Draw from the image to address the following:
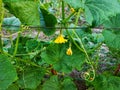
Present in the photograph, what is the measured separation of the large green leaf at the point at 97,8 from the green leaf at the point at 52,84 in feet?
1.54

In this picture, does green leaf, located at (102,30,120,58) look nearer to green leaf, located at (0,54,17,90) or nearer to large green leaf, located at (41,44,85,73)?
large green leaf, located at (41,44,85,73)

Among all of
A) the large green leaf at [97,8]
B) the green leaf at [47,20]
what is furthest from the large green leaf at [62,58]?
the large green leaf at [97,8]

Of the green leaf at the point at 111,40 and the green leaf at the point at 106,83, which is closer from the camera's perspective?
the green leaf at the point at 111,40

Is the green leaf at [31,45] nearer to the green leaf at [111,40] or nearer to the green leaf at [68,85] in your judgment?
the green leaf at [68,85]

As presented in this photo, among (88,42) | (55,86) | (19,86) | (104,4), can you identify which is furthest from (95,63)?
(104,4)

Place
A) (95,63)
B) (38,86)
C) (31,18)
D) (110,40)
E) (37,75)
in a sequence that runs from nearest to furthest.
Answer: (31,18)
(110,40)
(37,75)
(38,86)
(95,63)

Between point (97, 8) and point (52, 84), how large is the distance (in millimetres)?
509

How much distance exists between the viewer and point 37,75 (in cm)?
168

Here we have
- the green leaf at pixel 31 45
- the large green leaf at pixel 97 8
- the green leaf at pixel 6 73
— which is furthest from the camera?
the green leaf at pixel 31 45

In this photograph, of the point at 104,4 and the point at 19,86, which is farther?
the point at 19,86

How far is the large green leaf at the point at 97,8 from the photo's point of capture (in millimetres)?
1248

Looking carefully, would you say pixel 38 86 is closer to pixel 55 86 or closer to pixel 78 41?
pixel 55 86

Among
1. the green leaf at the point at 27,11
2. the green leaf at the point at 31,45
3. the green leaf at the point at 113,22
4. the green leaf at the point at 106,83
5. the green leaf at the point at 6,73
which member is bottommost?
the green leaf at the point at 106,83

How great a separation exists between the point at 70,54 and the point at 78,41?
10 centimetres
